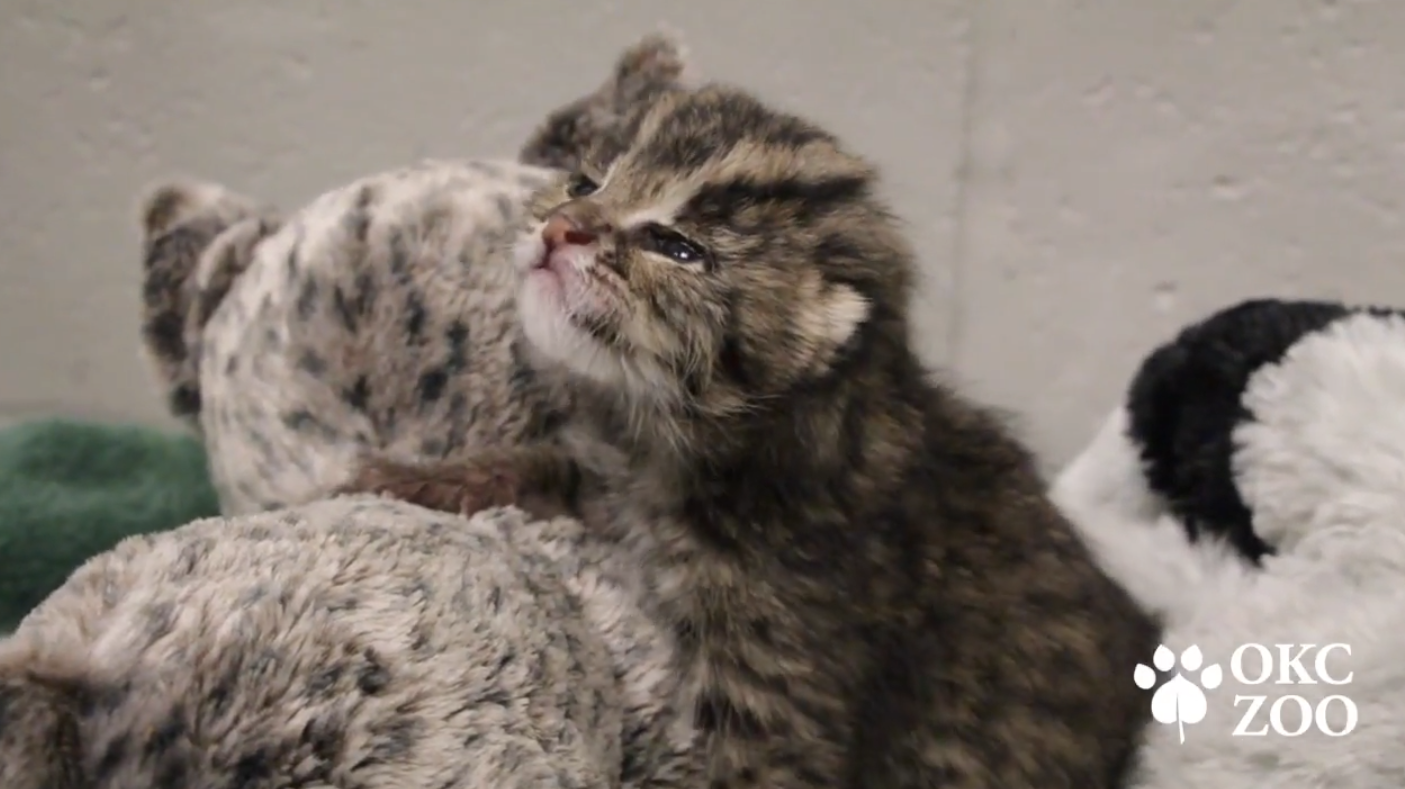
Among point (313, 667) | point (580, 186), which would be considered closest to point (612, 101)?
point (580, 186)

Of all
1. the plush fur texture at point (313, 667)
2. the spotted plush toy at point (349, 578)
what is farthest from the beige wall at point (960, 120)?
the plush fur texture at point (313, 667)

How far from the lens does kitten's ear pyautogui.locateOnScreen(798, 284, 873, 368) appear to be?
632 mm

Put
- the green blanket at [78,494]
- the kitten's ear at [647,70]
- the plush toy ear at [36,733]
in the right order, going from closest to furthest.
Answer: the plush toy ear at [36,733]
the kitten's ear at [647,70]
the green blanket at [78,494]

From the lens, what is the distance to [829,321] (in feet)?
2.09

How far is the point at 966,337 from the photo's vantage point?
4.58ft

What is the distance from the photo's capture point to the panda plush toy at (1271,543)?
0.68m

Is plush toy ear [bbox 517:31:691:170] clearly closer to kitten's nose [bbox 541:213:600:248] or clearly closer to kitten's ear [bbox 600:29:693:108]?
kitten's ear [bbox 600:29:693:108]

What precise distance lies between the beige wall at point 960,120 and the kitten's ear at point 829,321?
1.77ft

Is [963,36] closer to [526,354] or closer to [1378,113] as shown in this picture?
[1378,113]

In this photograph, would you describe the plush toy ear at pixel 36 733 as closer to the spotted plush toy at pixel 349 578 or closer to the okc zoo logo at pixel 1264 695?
the spotted plush toy at pixel 349 578

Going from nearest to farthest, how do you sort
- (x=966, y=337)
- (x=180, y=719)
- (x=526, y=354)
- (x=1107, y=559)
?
(x=180, y=719), (x=526, y=354), (x=1107, y=559), (x=966, y=337)

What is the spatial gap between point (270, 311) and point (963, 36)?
805 mm

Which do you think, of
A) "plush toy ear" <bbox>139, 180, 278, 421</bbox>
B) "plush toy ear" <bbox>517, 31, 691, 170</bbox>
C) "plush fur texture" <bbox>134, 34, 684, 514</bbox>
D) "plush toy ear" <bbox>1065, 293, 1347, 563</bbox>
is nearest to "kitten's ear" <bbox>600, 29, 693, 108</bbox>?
"plush toy ear" <bbox>517, 31, 691, 170</bbox>

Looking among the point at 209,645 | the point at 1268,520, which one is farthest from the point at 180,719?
the point at 1268,520
